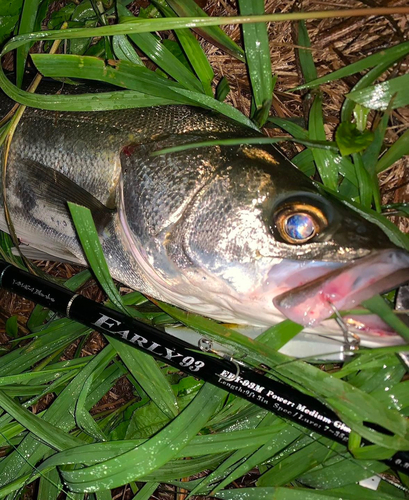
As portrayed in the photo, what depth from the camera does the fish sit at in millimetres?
1564

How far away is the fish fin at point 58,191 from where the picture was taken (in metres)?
1.85

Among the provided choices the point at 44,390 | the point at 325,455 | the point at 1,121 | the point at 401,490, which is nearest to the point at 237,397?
the point at 325,455

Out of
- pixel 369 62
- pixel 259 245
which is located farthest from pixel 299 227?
pixel 369 62

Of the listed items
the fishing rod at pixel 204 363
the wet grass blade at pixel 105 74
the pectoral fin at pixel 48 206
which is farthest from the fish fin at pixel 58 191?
the fishing rod at pixel 204 363

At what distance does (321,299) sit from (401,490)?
109 centimetres

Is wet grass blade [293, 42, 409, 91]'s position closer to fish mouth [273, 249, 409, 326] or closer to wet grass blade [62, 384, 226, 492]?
fish mouth [273, 249, 409, 326]

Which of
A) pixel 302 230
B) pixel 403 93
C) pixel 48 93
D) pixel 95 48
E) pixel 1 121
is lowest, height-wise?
pixel 302 230

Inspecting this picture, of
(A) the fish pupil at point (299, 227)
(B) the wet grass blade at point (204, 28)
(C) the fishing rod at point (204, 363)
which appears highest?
(B) the wet grass blade at point (204, 28)

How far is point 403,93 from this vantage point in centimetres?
194

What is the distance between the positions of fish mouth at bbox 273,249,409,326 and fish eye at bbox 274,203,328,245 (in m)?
0.15

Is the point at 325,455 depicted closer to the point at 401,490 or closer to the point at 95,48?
the point at 401,490

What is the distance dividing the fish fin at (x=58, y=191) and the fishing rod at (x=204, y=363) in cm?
43

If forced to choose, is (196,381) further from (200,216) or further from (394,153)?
(394,153)

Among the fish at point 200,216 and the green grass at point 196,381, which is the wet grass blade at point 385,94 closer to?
the green grass at point 196,381
